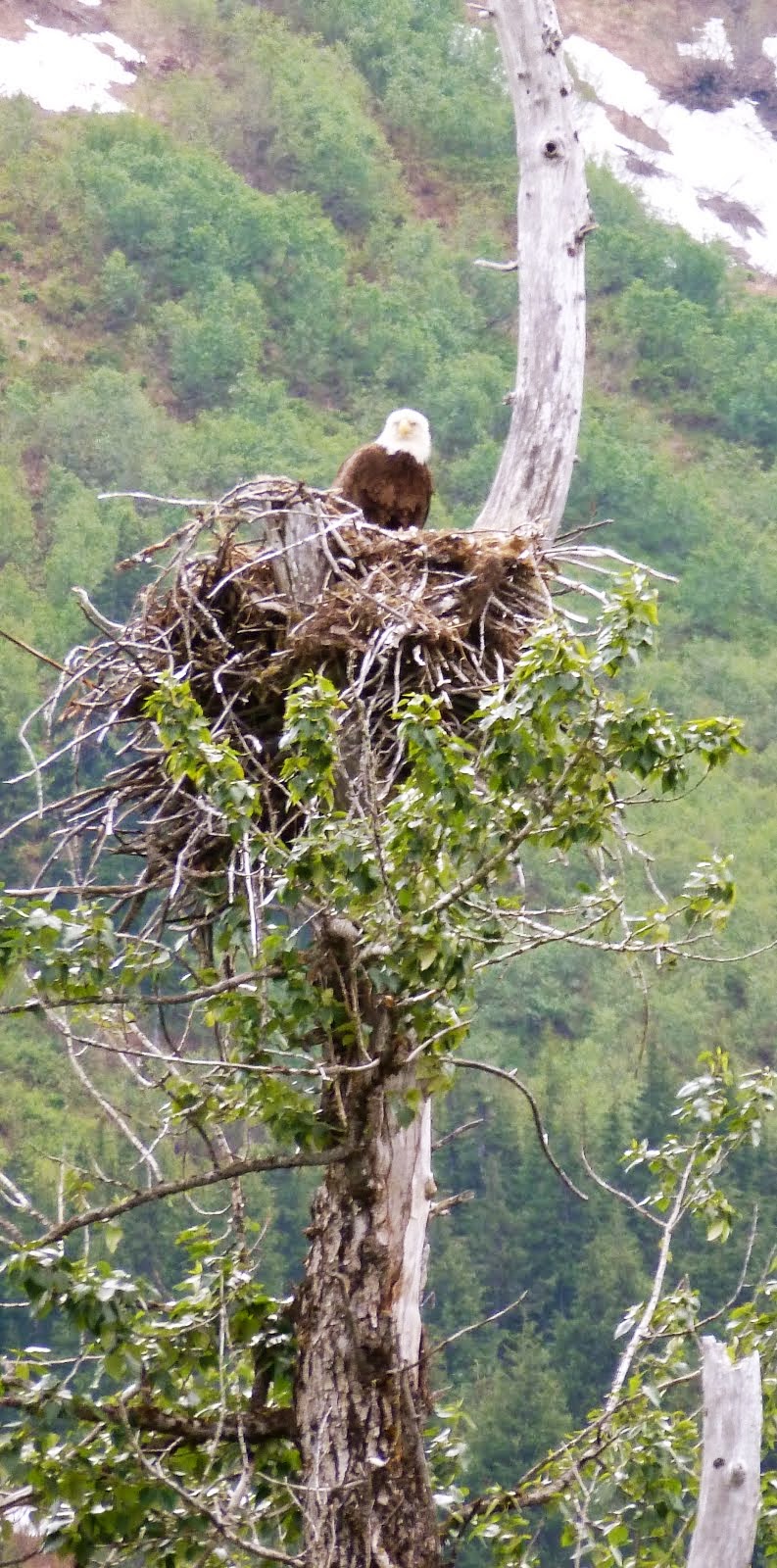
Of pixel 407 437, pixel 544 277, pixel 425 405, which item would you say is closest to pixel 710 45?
pixel 425 405

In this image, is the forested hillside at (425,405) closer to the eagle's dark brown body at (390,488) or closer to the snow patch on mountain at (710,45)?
the snow patch on mountain at (710,45)

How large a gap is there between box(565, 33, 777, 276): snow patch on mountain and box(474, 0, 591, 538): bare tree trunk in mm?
A: 37971

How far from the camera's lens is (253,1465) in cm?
486

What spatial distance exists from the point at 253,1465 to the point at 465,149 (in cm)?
4430

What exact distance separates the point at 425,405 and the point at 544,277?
107 ft

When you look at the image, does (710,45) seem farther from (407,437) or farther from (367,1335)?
(367,1335)

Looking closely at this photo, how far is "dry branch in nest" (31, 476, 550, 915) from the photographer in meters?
4.94

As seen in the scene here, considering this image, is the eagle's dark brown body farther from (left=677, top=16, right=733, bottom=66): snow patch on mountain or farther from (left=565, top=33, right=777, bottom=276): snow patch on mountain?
(left=677, top=16, right=733, bottom=66): snow patch on mountain

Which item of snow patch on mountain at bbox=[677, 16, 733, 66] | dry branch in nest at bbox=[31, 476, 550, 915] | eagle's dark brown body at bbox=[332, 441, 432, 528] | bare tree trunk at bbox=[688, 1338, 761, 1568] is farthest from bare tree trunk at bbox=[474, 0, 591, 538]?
snow patch on mountain at bbox=[677, 16, 733, 66]

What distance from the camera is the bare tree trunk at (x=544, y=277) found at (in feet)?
18.4

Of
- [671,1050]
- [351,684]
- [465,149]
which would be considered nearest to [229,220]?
[465,149]

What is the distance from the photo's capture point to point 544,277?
18.7ft

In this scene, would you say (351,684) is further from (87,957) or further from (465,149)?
(465,149)

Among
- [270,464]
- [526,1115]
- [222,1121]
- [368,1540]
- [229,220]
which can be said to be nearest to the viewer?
[368,1540]
